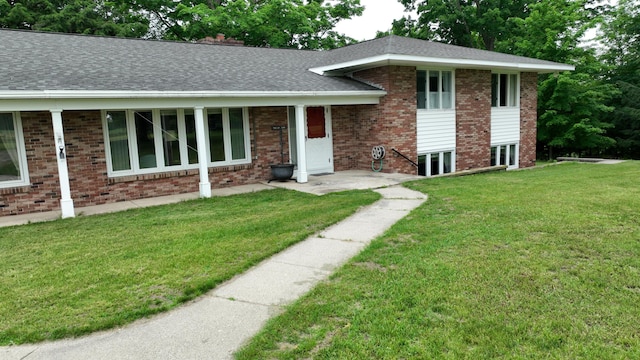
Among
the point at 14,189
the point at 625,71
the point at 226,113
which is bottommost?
the point at 14,189

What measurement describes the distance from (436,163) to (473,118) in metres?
2.03

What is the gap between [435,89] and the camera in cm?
1342

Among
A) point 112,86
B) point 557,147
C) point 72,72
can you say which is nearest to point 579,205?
point 112,86

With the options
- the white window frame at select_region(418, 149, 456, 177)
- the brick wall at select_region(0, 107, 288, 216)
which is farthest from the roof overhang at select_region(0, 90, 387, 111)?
the white window frame at select_region(418, 149, 456, 177)

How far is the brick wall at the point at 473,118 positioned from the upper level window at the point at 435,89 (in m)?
0.30

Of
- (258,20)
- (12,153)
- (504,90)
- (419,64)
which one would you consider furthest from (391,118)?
(258,20)

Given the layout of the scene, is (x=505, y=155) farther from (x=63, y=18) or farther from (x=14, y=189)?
(x=63, y=18)

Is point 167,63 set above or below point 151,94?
above

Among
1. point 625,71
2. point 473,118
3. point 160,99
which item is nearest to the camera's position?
point 160,99

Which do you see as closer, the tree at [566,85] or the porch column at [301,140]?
the porch column at [301,140]

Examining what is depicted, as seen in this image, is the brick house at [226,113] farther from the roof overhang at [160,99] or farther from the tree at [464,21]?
the tree at [464,21]

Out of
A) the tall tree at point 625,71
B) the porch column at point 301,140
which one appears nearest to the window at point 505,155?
the porch column at point 301,140

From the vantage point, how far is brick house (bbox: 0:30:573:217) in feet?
28.5

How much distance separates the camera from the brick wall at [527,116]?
630 inches
